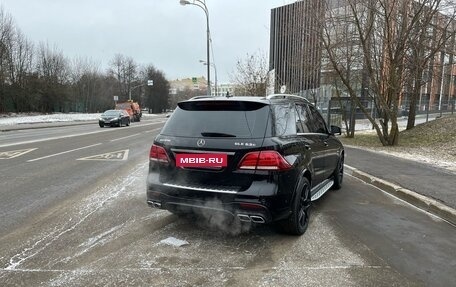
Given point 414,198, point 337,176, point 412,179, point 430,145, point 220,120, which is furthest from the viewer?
point 430,145

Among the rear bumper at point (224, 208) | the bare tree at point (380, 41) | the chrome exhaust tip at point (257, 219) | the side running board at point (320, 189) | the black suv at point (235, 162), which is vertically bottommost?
the side running board at point (320, 189)

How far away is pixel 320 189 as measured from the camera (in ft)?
20.5

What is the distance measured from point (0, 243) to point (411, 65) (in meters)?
15.4

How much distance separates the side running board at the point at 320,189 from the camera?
573 cm

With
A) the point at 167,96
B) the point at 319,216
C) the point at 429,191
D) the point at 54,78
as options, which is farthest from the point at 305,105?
the point at 167,96

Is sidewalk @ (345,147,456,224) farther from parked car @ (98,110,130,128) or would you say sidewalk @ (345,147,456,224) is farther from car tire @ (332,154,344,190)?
parked car @ (98,110,130,128)

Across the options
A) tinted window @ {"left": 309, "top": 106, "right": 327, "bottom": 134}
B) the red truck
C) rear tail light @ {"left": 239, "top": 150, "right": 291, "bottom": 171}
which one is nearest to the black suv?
rear tail light @ {"left": 239, "top": 150, "right": 291, "bottom": 171}

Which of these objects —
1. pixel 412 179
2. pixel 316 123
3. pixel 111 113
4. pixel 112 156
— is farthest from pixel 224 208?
pixel 111 113

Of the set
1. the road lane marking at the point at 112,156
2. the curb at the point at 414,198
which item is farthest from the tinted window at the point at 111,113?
the curb at the point at 414,198

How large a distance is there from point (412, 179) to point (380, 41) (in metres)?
9.11

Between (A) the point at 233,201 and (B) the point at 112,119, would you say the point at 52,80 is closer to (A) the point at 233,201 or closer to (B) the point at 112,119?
(B) the point at 112,119

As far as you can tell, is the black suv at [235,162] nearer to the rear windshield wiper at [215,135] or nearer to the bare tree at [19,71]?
the rear windshield wiper at [215,135]

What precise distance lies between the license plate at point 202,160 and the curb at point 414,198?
3859 millimetres

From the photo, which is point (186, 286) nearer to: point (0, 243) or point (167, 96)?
point (0, 243)
